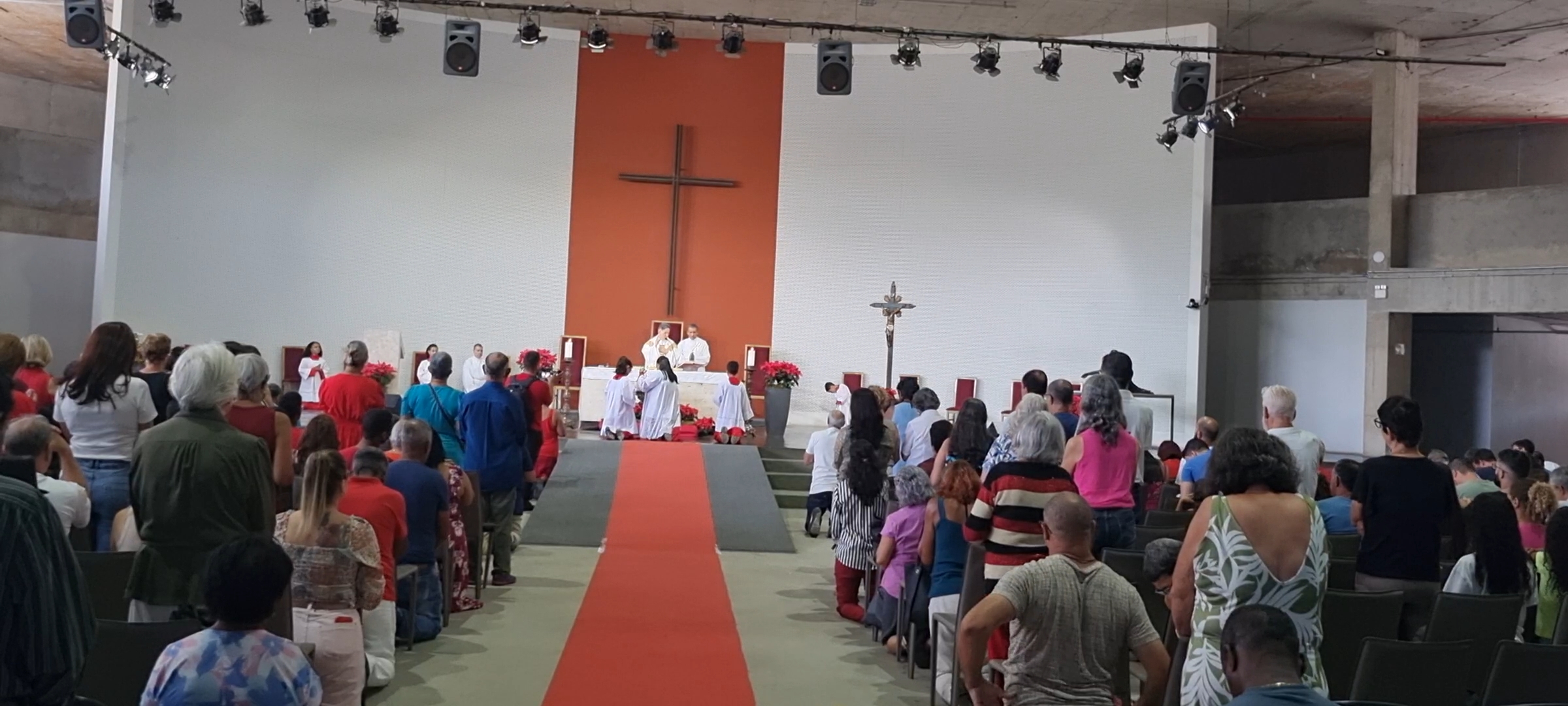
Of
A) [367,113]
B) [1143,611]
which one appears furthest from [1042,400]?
[367,113]

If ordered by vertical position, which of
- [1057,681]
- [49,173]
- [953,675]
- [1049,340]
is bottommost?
[953,675]

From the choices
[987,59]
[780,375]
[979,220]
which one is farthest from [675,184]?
[987,59]

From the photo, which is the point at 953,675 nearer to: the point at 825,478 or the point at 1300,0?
the point at 825,478

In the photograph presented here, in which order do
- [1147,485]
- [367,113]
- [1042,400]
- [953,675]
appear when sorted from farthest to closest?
[367,113] < [1147,485] < [1042,400] < [953,675]

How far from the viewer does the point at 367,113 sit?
1470cm

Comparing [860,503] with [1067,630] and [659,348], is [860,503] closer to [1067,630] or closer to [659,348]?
[1067,630]

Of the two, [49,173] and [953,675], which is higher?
[49,173]

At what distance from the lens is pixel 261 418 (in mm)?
4395

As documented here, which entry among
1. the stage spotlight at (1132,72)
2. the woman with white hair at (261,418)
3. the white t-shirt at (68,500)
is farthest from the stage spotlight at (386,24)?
the white t-shirt at (68,500)

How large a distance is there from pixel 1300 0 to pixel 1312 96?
3958 millimetres

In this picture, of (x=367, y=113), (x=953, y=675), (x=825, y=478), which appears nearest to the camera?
(x=953, y=675)

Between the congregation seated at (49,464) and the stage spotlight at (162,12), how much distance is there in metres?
7.85

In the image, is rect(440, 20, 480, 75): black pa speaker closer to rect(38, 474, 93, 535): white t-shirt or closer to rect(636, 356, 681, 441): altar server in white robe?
rect(636, 356, 681, 441): altar server in white robe

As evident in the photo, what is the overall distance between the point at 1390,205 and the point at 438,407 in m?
11.8
